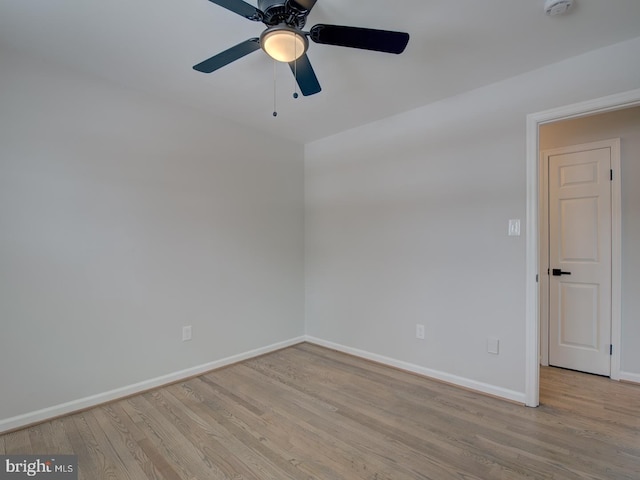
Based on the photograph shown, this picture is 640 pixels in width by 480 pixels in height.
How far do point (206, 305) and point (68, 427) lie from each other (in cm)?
125

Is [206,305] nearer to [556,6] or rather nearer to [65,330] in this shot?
[65,330]

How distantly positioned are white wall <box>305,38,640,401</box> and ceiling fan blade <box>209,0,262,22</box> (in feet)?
6.26

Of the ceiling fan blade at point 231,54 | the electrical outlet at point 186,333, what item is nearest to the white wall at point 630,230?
the ceiling fan blade at point 231,54

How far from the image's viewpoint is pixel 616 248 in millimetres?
2789

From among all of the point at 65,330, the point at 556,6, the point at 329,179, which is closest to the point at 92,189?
the point at 65,330

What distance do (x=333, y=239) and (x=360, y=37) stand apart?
7.73ft

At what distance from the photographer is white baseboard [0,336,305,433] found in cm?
207

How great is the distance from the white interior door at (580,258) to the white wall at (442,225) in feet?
3.59

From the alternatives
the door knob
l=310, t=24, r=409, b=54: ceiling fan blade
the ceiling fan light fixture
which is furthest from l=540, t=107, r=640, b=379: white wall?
the ceiling fan light fixture

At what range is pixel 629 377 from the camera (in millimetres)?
2723

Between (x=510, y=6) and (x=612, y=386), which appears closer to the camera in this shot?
(x=510, y=6)

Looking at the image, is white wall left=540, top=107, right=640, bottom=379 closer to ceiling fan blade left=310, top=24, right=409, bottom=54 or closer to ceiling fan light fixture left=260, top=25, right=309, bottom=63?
ceiling fan blade left=310, top=24, right=409, bottom=54

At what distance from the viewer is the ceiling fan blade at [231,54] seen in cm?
161

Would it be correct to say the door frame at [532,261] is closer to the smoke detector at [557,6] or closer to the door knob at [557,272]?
the smoke detector at [557,6]
